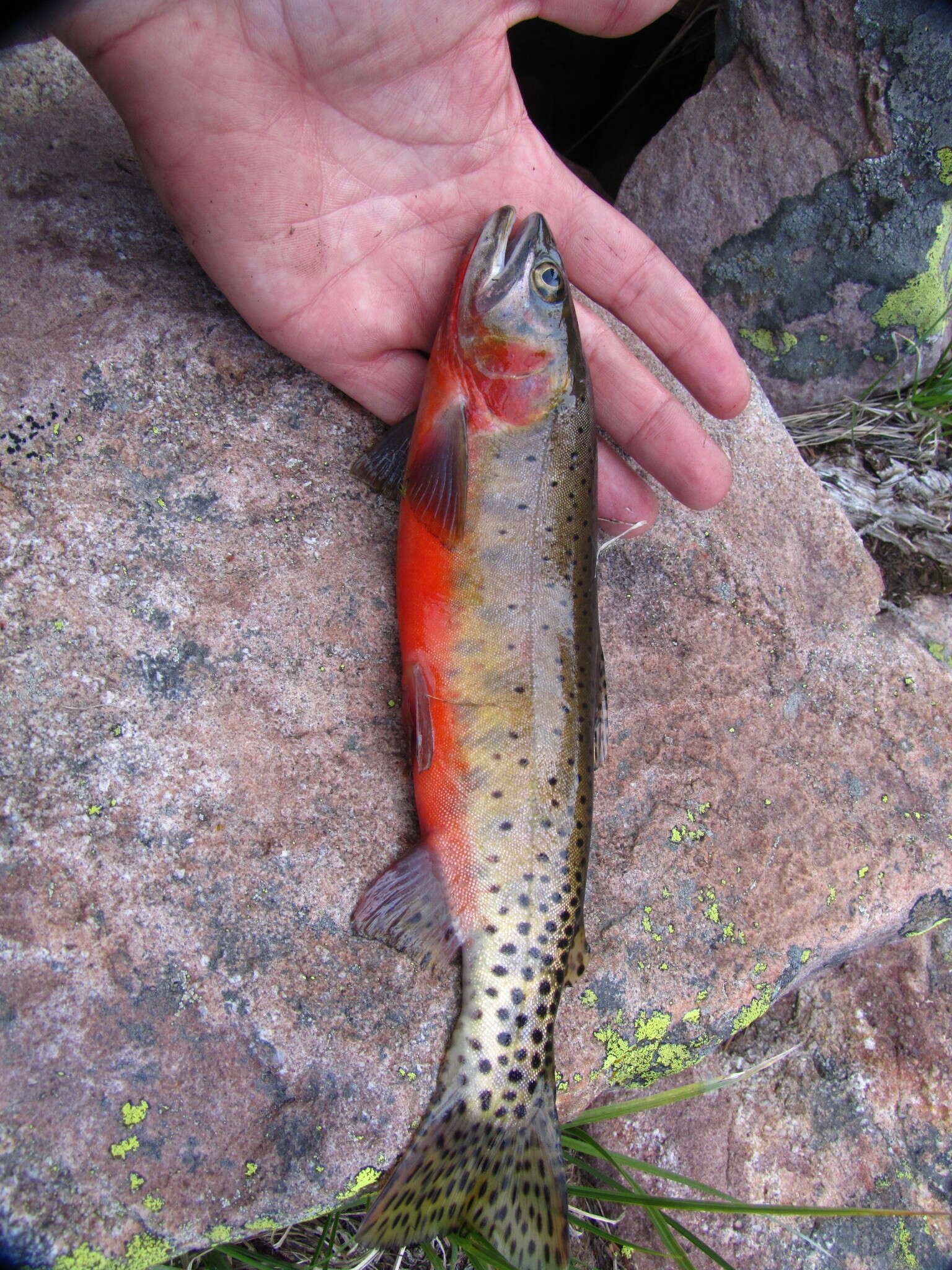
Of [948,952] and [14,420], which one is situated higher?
[14,420]

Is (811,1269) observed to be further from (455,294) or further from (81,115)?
(81,115)

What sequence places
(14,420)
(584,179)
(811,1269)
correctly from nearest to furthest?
1. (14,420)
2. (811,1269)
3. (584,179)

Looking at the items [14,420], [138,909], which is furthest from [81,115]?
[138,909]

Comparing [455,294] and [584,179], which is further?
[584,179]

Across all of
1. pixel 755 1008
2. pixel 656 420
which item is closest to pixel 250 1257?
pixel 755 1008

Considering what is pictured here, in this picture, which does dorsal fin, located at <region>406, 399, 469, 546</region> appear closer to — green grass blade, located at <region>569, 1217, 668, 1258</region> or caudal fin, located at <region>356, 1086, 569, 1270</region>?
caudal fin, located at <region>356, 1086, 569, 1270</region>

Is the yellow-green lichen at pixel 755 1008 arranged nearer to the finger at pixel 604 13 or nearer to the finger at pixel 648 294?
the finger at pixel 648 294

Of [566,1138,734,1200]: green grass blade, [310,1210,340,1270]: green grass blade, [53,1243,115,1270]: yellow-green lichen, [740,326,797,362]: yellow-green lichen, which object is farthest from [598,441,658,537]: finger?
[53,1243,115,1270]: yellow-green lichen

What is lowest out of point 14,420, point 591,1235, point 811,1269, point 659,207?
point 591,1235

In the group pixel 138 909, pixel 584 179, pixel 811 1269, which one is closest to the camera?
pixel 138 909
